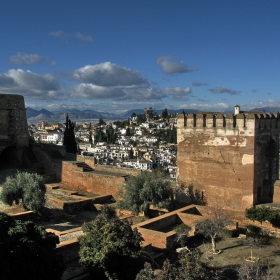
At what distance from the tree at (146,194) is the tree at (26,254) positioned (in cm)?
745

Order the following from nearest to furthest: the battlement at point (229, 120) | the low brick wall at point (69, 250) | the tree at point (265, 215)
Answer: the low brick wall at point (69, 250) → the tree at point (265, 215) → the battlement at point (229, 120)

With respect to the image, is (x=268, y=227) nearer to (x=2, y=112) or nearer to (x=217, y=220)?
(x=217, y=220)

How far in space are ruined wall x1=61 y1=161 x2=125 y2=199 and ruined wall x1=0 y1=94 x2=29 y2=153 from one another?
215 inches

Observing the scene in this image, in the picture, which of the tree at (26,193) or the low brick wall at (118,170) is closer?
the tree at (26,193)

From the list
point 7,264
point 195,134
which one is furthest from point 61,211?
point 7,264

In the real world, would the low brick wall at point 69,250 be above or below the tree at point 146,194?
below

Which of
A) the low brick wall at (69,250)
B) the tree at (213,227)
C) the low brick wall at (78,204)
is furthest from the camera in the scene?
the low brick wall at (78,204)

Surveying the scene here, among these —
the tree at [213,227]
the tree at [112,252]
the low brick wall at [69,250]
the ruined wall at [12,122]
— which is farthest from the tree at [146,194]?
the ruined wall at [12,122]

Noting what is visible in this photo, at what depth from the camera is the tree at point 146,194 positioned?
1658 centimetres

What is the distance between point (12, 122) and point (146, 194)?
1553 cm

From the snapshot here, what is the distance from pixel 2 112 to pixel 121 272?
2091 centimetres

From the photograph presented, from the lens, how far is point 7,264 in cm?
770

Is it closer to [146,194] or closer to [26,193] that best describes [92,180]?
[26,193]

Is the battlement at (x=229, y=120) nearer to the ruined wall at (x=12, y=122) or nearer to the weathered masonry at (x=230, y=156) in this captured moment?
the weathered masonry at (x=230, y=156)
